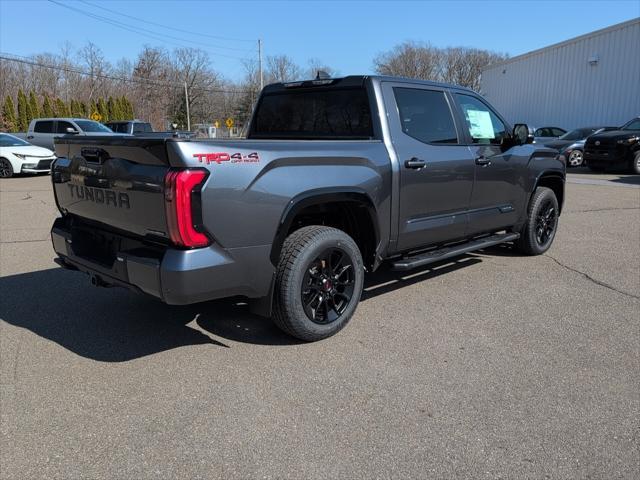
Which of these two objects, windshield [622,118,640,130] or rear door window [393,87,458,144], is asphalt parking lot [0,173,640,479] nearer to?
rear door window [393,87,458,144]

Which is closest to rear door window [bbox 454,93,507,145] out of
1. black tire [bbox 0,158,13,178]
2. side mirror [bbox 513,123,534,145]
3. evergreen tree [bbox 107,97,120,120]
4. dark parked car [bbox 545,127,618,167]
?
side mirror [bbox 513,123,534,145]

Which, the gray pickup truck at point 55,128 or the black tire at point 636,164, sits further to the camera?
the gray pickup truck at point 55,128

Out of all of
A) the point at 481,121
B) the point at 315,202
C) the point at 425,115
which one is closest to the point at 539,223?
the point at 481,121

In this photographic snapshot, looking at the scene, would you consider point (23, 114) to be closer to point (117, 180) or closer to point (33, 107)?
point (33, 107)

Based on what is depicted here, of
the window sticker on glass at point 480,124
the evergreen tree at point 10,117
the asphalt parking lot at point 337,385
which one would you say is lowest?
the asphalt parking lot at point 337,385

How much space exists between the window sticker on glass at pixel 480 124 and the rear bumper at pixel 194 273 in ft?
9.31

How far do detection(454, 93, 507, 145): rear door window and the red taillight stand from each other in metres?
3.14

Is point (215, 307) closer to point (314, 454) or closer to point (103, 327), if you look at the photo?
point (103, 327)

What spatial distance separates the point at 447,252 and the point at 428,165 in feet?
2.80

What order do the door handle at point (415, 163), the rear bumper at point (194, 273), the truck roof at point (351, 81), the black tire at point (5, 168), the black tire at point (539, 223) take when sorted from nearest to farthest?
the rear bumper at point (194, 273) → the door handle at point (415, 163) → the truck roof at point (351, 81) → the black tire at point (539, 223) → the black tire at point (5, 168)

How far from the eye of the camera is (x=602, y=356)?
378cm

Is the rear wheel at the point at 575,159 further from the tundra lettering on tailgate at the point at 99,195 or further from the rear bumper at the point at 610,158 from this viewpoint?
the tundra lettering on tailgate at the point at 99,195

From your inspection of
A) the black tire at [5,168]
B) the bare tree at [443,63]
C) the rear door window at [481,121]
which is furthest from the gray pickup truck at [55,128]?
the bare tree at [443,63]

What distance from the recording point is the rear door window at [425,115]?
15.1 ft
